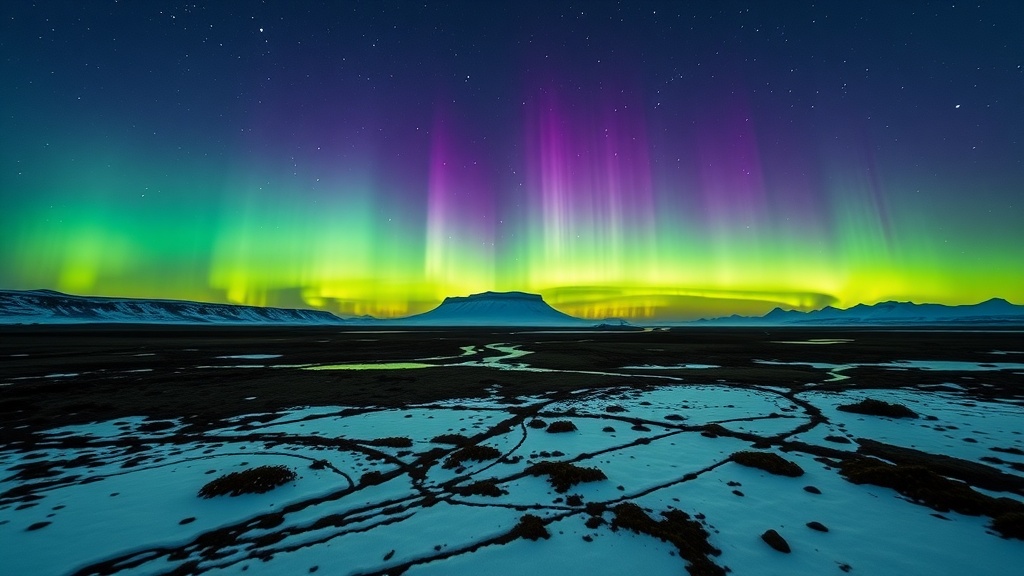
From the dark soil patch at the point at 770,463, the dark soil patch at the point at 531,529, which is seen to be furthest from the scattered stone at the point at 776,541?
the dark soil patch at the point at 531,529

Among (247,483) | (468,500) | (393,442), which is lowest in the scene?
(468,500)

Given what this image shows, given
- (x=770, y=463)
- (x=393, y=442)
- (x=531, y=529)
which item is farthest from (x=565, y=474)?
(x=393, y=442)

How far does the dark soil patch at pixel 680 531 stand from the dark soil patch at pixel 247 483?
6885mm

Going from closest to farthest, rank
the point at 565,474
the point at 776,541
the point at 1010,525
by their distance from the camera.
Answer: the point at 776,541
the point at 1010,525
the point at 565,474

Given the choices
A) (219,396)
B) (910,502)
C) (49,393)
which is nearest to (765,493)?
(910,502)

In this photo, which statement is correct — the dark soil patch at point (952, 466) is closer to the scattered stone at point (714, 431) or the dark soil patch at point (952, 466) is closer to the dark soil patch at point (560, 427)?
the scattered stone at point (714, 431)

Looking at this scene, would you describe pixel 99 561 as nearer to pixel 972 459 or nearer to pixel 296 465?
pixel 296 465

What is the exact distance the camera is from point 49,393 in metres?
17.5

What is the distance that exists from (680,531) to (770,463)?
4027 millimetres

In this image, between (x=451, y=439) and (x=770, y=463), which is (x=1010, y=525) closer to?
(x=770, y=463)

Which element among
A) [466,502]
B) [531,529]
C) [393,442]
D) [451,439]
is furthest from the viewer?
[451,439]

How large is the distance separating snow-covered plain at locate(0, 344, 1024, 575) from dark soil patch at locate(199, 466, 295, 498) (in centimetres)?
21

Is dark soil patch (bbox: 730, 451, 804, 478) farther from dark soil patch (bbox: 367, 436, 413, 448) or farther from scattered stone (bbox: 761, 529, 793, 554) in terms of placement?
dark soil patch (bbox: 367, 436, 413, 448)

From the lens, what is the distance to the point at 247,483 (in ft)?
25.2
